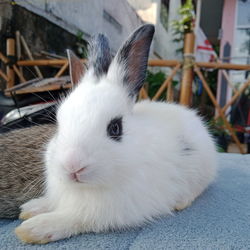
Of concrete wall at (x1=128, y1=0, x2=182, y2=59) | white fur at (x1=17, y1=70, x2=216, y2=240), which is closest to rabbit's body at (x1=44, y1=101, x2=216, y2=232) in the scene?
white fur at (x1=17, y1=70, x2=216, y2=240)

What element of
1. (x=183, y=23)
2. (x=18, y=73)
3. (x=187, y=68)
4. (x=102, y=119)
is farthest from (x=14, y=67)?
(x=102, y=119)

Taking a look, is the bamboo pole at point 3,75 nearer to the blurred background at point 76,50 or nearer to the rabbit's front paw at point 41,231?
the blurred background at point 76,50

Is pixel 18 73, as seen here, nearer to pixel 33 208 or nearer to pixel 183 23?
pixel 183 23

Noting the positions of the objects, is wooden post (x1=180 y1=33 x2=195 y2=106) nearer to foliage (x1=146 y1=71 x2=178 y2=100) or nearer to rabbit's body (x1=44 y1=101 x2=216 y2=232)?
foliage (x1=146 y1=71 x2=178 y2=100)

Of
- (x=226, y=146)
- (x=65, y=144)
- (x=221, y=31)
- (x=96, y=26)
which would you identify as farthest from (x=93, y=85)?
(x=221, y=31)

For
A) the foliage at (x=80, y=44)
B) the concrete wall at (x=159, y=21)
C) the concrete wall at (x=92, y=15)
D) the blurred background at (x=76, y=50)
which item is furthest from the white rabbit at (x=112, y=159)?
the foliage at (x=80, y=44)

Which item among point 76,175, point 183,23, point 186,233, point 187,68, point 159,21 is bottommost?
point 186,233

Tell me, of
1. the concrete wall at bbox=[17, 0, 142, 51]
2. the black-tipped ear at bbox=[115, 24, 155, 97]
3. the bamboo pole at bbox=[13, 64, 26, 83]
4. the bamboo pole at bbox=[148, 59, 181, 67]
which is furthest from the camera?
the bamboo pole at bbox=[13, 64, 26, 83]
